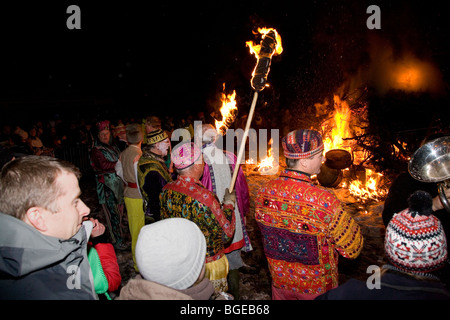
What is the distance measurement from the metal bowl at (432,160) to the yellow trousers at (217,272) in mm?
2225

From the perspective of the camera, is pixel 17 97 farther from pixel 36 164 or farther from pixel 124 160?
pixel 36 164

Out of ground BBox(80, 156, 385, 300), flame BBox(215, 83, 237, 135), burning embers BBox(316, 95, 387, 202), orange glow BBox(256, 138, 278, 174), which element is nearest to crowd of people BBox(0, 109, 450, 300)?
ground BBox(80, 156, 385, 300)

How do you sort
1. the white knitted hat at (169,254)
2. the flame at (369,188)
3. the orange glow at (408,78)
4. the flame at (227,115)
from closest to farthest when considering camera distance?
the white knitted hat at (169,254), the flame at (227,115), the flame at (369,188), the orange glow at (408,78)

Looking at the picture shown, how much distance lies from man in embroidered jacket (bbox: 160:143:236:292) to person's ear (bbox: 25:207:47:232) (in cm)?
140

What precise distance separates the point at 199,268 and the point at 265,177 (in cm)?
910

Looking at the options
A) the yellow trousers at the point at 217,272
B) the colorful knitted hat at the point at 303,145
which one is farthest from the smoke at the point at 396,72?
the yellow trousers at the point at 217,272

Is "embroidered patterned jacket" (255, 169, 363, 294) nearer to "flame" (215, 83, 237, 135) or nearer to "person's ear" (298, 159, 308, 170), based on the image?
"person's ear" (298, 159, 308, 170)

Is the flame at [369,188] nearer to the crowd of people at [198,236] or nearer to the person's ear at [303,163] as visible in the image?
the crowd of people at [198,236]

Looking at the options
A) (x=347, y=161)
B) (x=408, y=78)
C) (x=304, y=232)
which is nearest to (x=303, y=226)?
(x=304, y=232)

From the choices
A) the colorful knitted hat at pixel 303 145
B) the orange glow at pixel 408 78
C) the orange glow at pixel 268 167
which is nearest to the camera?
the colorful knitted hat at pixel 303 145

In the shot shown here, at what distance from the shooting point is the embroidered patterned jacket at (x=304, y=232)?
2.29m

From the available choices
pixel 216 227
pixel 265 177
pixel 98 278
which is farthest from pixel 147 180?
pixel 265 177

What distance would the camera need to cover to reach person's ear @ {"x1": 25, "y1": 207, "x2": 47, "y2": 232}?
1.51m

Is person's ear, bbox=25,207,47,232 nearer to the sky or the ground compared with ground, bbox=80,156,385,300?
nearer to the sky
